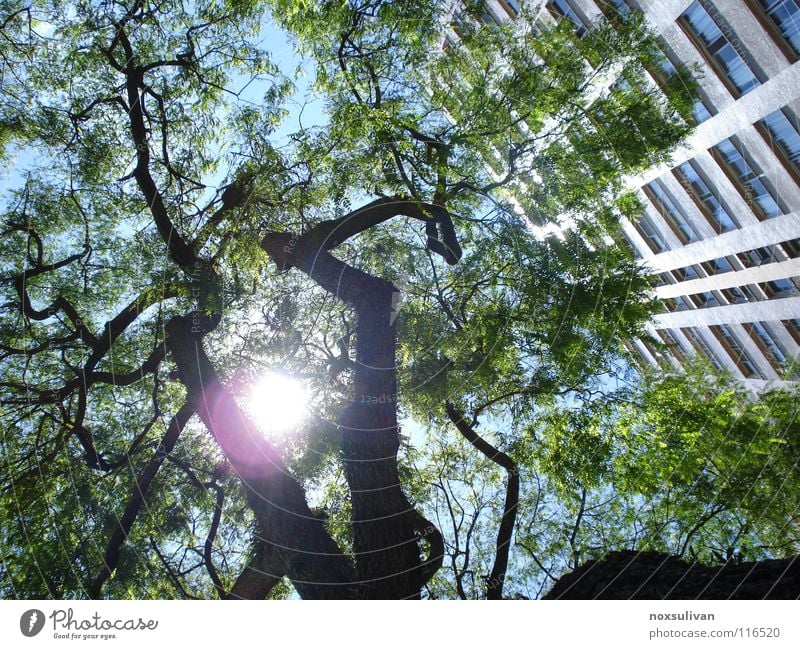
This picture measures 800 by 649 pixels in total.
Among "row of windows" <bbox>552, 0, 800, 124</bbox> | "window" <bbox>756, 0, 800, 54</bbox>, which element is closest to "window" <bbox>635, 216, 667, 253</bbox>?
"row of windows" <bbox>552, 0, 800, 124</bbox>

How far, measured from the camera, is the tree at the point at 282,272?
5250 mm

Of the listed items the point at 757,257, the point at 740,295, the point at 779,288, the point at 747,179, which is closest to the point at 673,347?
the point at 747,179

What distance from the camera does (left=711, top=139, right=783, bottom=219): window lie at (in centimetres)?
934

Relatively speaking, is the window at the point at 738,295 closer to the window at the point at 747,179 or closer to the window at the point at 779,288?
the window at the point at 779,288

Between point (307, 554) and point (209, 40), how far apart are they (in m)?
6.20

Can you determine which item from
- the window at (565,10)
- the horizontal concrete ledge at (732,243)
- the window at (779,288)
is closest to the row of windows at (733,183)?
the horizontal concrete ledge at (732,243)

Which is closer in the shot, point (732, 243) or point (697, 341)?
point (732, 243)

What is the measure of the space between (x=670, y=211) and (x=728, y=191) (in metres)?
1.90

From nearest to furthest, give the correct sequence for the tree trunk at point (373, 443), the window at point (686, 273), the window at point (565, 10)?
1. the tree trunk at point (373, 443)
2. the window at point (565, 10)
3. the window at point (686, 273)

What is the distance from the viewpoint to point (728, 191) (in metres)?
10.9

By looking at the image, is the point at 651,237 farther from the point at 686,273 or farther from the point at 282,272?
the point at 282,272

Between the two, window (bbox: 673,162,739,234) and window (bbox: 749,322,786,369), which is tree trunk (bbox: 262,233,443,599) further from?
window (bbox: 749,322,786,369)

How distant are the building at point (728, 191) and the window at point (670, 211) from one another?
0.11 ft

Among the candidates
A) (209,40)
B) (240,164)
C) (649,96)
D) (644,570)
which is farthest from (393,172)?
(644,570)
